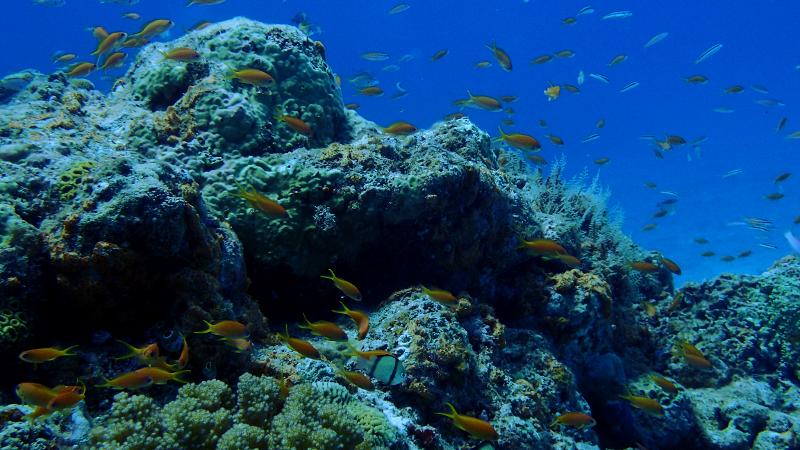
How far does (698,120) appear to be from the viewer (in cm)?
8031

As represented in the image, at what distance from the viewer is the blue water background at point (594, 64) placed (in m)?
62.2

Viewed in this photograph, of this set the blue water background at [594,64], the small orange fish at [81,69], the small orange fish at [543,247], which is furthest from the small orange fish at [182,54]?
the blue water background at [594,64]

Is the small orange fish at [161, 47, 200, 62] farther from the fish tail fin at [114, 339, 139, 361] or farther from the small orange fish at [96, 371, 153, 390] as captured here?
the small orange fish at [96, 371, 153, 390]

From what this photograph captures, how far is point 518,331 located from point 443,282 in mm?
1198

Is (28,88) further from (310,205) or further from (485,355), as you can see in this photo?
(485,355)

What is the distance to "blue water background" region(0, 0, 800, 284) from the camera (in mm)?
62188

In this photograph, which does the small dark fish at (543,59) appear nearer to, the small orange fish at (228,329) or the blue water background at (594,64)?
the small orange fish at (228,329)

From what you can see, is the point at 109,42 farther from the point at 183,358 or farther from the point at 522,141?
the point at 522,141

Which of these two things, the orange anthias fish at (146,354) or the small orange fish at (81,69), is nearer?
the orange anthias fish at (146,354)

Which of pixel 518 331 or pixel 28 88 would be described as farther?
pixel 28 88

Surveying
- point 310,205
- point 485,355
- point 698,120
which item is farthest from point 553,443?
point 698,120

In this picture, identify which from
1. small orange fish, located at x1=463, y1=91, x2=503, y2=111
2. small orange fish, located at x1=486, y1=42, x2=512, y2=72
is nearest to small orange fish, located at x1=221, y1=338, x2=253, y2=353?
small orange fish, located at x1=463, y1=91, x2=503, y2=111

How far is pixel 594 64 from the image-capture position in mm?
99875

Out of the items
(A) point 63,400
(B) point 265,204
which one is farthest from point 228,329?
(B) point 265,204
